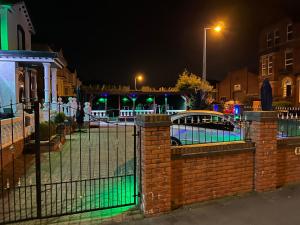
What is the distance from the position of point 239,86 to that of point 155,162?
39.9 metres

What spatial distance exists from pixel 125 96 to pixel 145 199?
91.3ft

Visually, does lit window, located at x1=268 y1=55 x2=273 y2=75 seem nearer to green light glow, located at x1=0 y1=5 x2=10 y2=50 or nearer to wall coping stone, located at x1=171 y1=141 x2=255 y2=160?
green light glow, located at x1=0 y1=5 x2=10 y2=50

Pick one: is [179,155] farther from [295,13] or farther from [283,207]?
[295,13]

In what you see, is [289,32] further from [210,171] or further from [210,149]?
[210,171]

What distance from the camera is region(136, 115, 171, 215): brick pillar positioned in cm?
472

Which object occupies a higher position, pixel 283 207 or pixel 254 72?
pixel 254 72

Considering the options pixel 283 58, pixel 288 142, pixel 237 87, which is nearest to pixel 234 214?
pixel 288 142

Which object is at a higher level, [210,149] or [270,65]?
[270,65]

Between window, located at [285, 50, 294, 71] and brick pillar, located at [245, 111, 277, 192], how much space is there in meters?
29.3

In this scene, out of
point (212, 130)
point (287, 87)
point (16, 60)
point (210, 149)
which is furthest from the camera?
point (287, 87)

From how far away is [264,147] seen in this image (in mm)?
5867

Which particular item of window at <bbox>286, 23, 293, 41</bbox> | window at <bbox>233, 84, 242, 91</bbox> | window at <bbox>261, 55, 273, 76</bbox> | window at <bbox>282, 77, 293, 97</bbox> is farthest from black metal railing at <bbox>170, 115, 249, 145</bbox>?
window at <bbox>233, 84, 242, 91</bbox>

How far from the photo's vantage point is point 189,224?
175 inches

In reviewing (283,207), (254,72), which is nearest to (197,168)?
(283,207)
